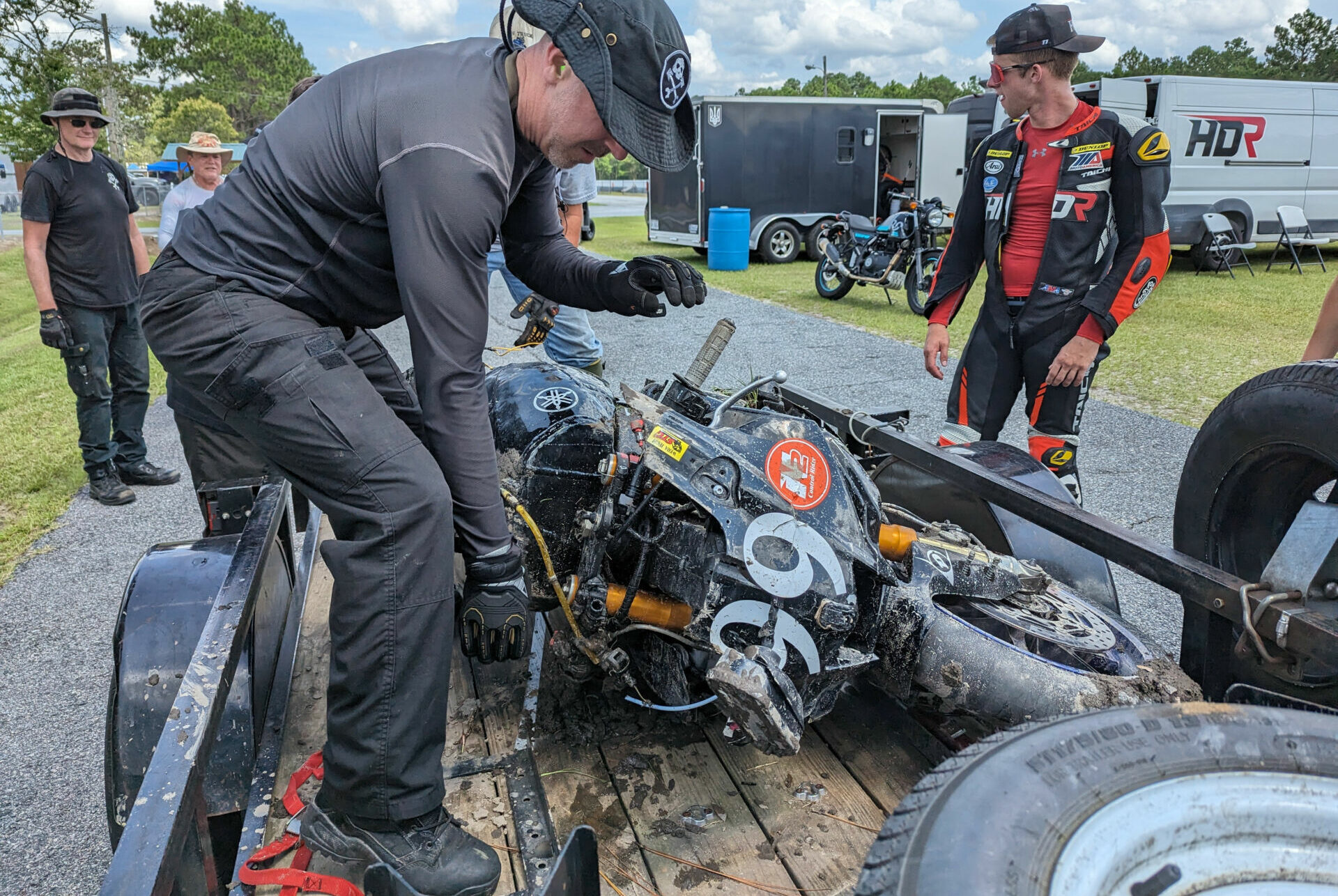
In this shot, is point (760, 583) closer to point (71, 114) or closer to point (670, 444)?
point (670, 444)

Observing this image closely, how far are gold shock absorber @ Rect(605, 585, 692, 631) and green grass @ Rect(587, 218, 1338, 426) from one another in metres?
4.26

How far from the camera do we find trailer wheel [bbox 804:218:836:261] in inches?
643

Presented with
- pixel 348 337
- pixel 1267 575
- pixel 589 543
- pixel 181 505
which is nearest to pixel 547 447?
pixel 589 543

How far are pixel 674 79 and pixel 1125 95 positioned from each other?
12809mm

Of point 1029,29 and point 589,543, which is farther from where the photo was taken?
point 1029,29

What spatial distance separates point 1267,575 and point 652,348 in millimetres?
7123

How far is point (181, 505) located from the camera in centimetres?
513

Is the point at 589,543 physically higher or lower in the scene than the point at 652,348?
higher

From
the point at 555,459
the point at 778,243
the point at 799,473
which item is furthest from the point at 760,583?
the point at 778,243

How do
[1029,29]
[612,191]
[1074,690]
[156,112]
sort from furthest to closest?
[612,191], [156,112], [1029,29], [1074,690]

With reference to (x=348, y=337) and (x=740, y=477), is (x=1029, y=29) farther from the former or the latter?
(x=348, y=337)

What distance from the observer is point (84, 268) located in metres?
5.16

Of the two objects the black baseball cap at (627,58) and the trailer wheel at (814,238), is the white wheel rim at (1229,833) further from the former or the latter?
the trailer wheel at (814,238)

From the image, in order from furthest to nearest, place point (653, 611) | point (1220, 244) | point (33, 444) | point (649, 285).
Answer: point (1220, 244) < point (33, 444) < point (649, 285) < point (653, 611)
